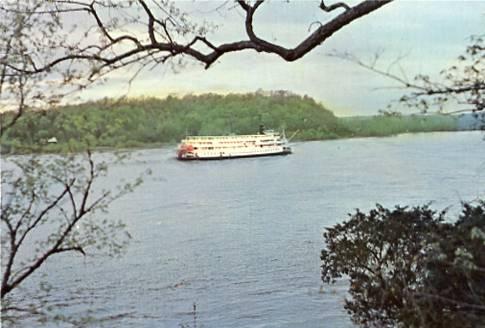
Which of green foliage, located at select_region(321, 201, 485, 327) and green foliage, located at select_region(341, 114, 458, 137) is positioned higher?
green foliage, located at select_region(341, 114, 458, 137)

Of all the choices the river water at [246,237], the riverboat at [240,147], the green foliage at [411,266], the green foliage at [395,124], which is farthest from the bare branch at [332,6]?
the riverboat at [240,147]

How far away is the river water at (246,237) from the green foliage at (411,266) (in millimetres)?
332

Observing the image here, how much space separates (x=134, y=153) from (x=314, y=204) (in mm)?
3512

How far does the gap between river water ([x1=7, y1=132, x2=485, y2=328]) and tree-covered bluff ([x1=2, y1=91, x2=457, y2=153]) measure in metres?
0.15

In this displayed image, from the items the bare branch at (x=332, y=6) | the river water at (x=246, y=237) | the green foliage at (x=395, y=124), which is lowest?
the river water at (x=246, y=237)

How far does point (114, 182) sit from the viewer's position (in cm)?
200

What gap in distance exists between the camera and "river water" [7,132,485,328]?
3369 millimetres

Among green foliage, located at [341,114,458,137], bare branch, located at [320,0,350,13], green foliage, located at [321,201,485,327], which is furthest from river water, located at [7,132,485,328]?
bare branch, located at [320,0,350,13]

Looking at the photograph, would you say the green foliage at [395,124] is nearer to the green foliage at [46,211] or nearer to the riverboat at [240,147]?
the green foliage at [46,211]

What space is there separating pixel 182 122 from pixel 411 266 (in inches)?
49.1

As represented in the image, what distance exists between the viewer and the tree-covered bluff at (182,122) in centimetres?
191

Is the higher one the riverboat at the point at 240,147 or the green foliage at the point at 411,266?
the riverboat at the point at 240,147

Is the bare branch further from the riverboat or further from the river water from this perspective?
the riverboat

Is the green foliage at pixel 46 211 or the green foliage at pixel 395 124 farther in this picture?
the green foliage at pixel 395 124
